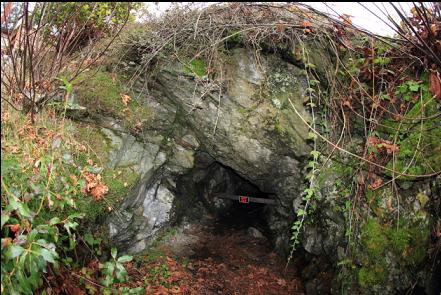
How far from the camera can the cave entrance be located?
6371 mm

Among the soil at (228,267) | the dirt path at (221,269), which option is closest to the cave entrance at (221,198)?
the soil at (228,267)

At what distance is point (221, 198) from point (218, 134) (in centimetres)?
237

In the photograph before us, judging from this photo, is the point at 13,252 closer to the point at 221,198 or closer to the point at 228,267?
the point at 228,267

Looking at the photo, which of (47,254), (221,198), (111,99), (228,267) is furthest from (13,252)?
(221,198)

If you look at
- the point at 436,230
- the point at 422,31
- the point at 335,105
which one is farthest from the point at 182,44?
the point at 436,230

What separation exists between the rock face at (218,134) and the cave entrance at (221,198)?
61 centimetres

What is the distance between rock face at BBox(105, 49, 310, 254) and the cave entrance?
24.2 inches

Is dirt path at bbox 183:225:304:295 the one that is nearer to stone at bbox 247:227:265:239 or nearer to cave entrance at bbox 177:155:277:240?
stone at bbox 247:227:265:239

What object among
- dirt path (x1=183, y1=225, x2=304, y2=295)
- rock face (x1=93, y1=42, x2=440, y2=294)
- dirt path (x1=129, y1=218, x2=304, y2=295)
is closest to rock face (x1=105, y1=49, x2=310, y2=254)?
rock face (x1=93, y1=42, x2=440, y2=294)

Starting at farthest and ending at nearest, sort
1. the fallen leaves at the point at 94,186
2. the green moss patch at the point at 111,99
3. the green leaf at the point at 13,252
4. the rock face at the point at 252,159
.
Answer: the green moss patch at the point at 111,99 → the rock face at the point at 252,159 → the fallen leaves at the point at 94,186 → the green leaf at the point at 13,252

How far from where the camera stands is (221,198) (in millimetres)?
7219

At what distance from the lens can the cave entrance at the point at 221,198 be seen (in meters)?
6.37

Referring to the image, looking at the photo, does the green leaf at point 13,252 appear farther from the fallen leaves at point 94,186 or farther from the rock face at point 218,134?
the rock face at point 218,134

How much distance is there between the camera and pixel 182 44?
492cm
